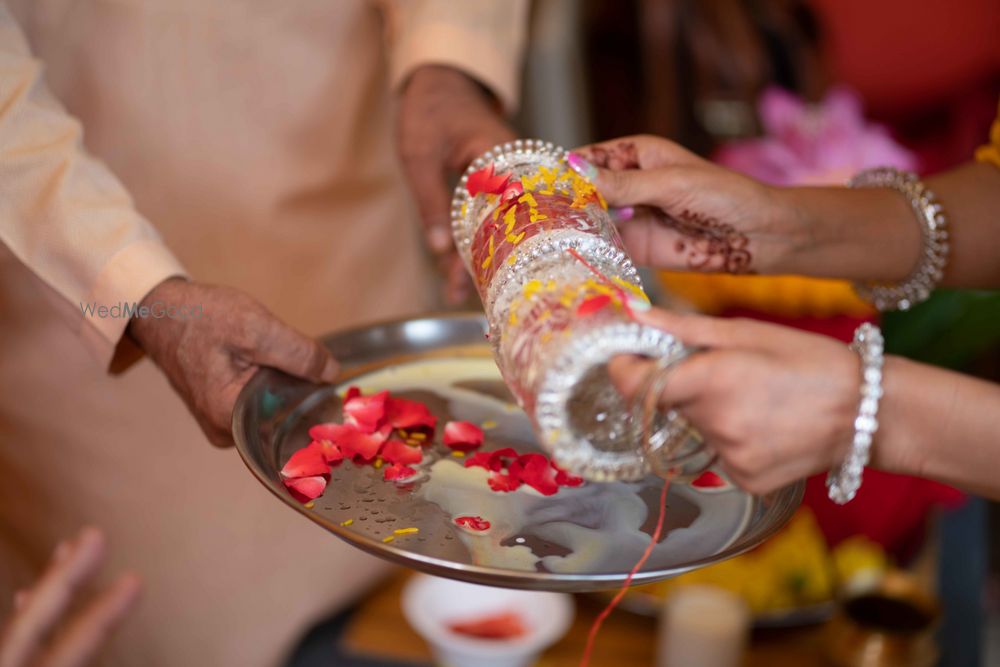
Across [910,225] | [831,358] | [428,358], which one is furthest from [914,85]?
[831,358]

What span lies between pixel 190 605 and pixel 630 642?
62 centimetres

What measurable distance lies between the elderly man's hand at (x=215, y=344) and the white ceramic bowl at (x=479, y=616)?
1.51 ft

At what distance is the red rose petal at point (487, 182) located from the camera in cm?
91

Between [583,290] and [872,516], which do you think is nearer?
[583,290]

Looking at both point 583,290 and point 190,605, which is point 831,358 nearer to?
point 583,290

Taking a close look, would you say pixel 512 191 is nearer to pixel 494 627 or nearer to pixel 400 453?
pixel 400 453

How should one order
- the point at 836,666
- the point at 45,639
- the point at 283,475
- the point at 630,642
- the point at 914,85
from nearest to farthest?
the point at 283,475, the point at 45,639, the point at 836,666, the point at 630,642, the point at 914,85

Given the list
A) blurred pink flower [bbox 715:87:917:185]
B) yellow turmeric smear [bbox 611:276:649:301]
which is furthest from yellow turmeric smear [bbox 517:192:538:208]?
blurred pink flower [bbox 715:87:917:185]

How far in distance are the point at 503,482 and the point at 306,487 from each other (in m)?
0.16


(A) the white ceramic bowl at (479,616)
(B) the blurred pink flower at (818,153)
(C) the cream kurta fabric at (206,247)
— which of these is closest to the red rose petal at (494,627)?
(A) the white ceramic bowl at (479,616)

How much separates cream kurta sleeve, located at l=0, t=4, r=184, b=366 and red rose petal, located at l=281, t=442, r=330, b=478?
0.23 meters

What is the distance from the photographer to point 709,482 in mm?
860

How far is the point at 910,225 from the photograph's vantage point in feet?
3.59

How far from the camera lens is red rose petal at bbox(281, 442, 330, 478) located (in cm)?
83
